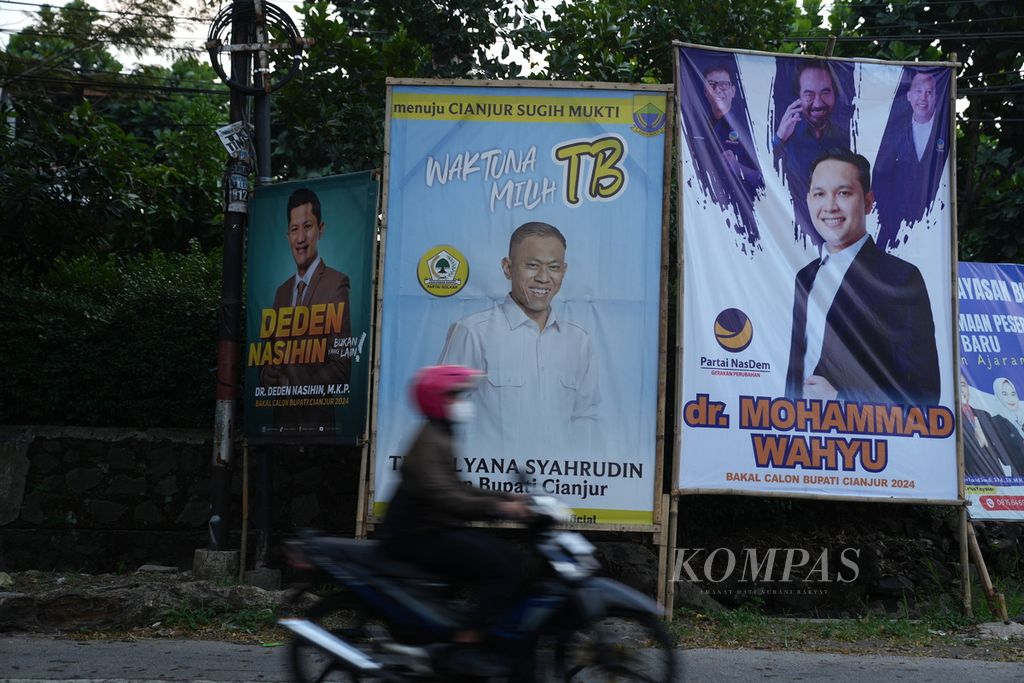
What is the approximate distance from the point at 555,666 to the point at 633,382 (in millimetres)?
4110

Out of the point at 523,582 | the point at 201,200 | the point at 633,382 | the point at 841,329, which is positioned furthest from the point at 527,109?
the point at 201,200

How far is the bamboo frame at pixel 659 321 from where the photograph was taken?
8.87 metres

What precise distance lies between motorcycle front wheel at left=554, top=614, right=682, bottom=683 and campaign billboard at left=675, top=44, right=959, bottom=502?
12.8 feet

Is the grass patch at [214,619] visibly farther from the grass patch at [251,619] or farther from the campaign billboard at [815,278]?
the campaign billboard at [815,278]

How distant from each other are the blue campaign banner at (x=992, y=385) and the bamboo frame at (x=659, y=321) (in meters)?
2.77

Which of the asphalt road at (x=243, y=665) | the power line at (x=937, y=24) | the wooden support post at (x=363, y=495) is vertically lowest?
the asphalt road at (x=243, y=665)

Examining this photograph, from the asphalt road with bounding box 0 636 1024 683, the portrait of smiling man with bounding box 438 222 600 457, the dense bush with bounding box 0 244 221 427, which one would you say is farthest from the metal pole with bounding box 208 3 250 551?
the asphalt road with bounding box 0 636 1024 683

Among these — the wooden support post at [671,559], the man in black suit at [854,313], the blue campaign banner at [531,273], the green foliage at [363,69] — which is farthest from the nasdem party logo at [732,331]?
the green foliage at [363,69]

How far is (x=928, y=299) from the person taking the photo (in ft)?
30.7

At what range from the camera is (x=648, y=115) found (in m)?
9.13

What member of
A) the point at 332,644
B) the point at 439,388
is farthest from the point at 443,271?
the point at 332,644

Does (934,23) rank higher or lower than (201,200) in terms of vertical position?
higher

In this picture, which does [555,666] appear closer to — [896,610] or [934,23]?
[896,610]

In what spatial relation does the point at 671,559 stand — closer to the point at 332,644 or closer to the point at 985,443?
the point at 985,443
